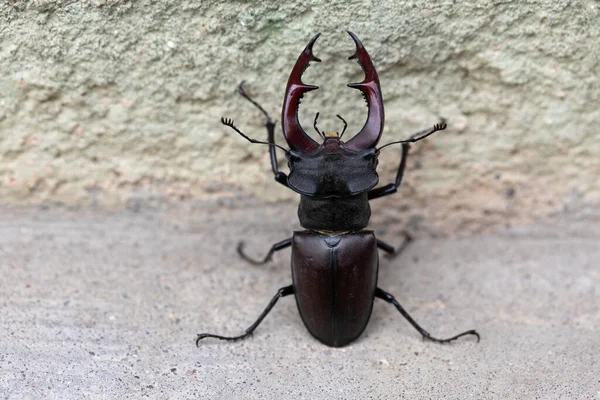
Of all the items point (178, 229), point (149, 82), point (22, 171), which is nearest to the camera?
point (149, 82)

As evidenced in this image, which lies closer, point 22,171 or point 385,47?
point 385,47

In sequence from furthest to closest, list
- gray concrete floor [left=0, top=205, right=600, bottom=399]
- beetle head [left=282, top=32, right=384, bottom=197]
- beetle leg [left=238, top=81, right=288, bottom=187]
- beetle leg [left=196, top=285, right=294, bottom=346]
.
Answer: beetle leg [left=238, top=81, right=288, bottom=187] < beetle leg [left=196, top=285, right=294, bottom=346] < beetle head [left=282, top=32, right=384, bottom=197] < gray concrete floor [left=0, top=205, right=600, bottom=399]

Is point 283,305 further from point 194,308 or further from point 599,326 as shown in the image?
point 599,326

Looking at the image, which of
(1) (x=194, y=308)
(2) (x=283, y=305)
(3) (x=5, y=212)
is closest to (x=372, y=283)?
(2) (x=283, y=305)

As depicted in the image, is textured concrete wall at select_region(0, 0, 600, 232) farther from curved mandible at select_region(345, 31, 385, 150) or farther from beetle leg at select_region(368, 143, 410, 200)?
curved mandible at select_region(345, 31, 385, 150)

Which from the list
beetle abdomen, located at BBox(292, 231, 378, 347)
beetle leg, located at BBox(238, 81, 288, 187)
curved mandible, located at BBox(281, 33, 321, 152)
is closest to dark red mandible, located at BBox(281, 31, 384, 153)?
curved mandible, located at BBox(281, 33, 321, 152)

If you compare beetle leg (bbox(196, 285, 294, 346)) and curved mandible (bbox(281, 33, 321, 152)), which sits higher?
curved mandible (bbox(281, 33, 321, 152))
